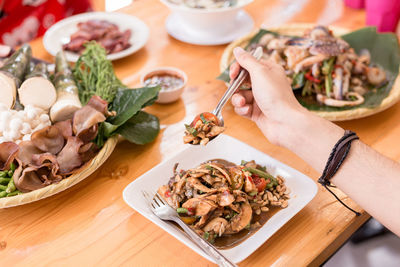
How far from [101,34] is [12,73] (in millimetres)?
655

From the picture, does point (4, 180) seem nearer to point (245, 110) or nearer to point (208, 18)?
point (245, 110)

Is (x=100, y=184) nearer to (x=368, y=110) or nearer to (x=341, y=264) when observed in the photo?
(x=368, y=110)

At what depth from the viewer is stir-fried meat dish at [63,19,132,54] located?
2.12 m

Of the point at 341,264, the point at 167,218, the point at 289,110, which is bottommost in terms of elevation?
the point at 341,264

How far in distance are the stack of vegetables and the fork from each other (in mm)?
304

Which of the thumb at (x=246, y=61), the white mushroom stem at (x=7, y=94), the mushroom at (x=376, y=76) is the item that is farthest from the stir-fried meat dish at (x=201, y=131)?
the mushroom at (x=376, y=76)

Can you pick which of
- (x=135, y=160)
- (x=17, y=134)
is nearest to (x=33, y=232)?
(x=17, y=134)

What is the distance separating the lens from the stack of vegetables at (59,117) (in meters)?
1.33

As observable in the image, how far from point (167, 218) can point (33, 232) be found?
0.45 meters

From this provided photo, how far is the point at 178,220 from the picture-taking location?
1172mm

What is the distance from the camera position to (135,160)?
1558mm

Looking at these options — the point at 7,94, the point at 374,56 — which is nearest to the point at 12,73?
the point at 7,94

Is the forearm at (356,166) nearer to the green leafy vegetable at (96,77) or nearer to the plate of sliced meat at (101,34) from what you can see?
the green leafy vegetable at (96,77)

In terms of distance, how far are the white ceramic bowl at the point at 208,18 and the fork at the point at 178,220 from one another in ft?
3.91
